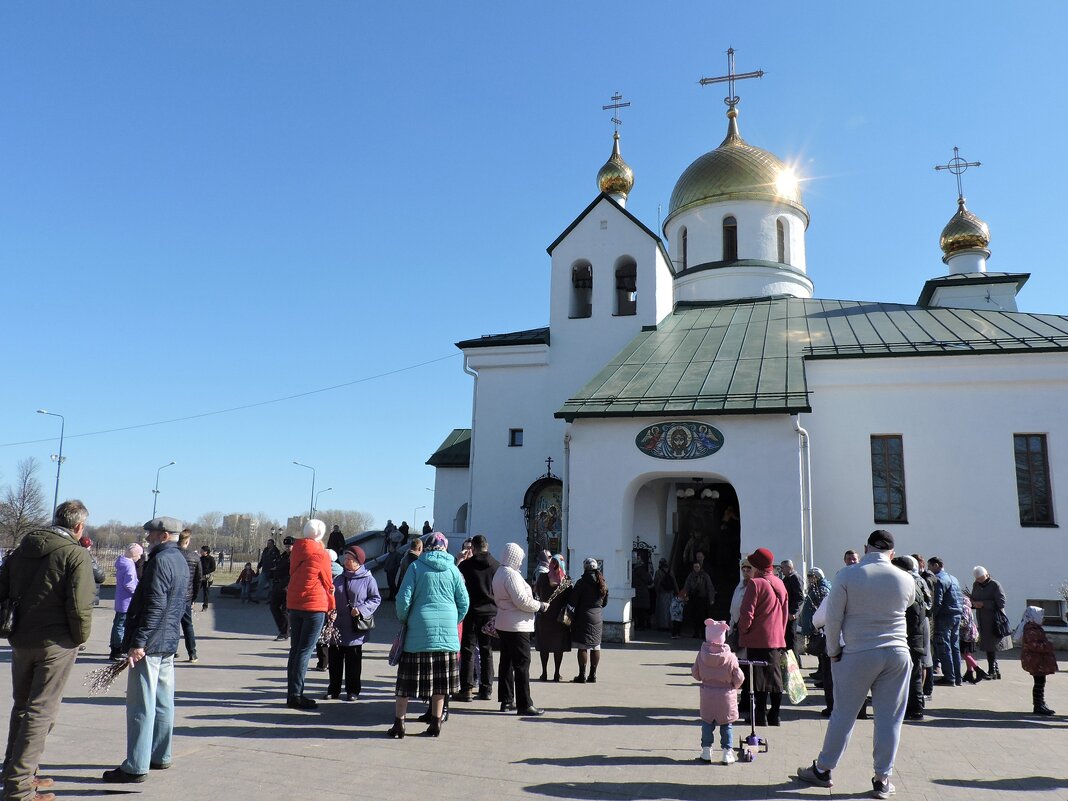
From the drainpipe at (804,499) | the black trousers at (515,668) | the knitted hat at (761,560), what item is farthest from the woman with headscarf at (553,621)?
the drainpipe at (804,499)

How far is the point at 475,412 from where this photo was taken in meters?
20.8

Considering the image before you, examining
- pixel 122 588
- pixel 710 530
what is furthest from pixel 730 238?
pixel 122 588

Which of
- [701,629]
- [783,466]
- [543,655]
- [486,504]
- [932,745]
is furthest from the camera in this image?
[486,504]

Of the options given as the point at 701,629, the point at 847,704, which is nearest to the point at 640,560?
the point at 701,629

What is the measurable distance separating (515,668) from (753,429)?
8123 mm

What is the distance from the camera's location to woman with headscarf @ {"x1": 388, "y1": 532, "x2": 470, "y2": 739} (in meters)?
6.73

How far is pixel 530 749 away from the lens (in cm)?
640

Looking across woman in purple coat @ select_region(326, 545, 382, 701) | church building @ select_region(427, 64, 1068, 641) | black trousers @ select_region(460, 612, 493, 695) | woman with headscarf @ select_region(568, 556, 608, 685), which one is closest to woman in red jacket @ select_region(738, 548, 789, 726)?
black trousers @ select_region(460, 612, 493, 695)

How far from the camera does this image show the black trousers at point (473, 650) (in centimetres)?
836

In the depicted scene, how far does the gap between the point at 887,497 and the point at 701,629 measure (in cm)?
483

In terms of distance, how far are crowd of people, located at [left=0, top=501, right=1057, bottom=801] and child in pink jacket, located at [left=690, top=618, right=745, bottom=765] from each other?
0.01 metres

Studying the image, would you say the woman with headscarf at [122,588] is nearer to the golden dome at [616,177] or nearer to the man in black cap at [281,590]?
the man in black cap at [281,590]

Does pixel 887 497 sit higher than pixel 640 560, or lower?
higher

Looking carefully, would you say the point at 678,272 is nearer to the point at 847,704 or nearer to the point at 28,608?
the point at 847,704
